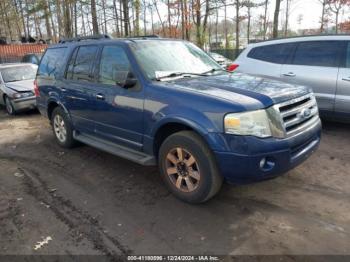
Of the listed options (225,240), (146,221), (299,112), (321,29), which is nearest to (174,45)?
(299,112)

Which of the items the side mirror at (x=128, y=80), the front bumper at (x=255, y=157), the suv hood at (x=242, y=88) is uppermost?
the side mirror at (x=128, y=80)

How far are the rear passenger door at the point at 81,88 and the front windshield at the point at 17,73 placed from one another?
5817 millimetres

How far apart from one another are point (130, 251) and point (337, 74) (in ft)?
16.2

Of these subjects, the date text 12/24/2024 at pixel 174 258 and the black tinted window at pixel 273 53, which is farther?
the black tinted window at pixel 273 53

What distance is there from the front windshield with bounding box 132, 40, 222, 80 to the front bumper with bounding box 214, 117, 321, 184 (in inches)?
58.1

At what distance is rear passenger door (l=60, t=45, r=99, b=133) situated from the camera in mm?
4914

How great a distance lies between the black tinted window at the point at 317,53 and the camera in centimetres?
601

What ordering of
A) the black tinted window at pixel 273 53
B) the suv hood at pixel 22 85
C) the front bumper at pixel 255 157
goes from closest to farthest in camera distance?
the front bumper at pixel 255 157, the black tinted window at pixel 273 53, the suv hood at pixel 22 85

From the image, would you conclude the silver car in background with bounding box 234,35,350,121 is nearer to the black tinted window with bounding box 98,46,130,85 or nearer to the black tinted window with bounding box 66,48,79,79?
the black tinted window with bounding box 98,46,130,85

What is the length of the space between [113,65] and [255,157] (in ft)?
8.05

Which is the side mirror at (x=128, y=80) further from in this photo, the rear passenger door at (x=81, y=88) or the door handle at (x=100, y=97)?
the rear passenger door at (x=81, y=88)

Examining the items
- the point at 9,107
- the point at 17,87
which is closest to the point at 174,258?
the point at 17,87

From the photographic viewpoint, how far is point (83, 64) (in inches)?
203

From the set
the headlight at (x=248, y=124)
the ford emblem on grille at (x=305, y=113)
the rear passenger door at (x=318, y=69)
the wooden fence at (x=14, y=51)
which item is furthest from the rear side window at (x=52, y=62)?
the wooden fence at (x=14, y=51)
